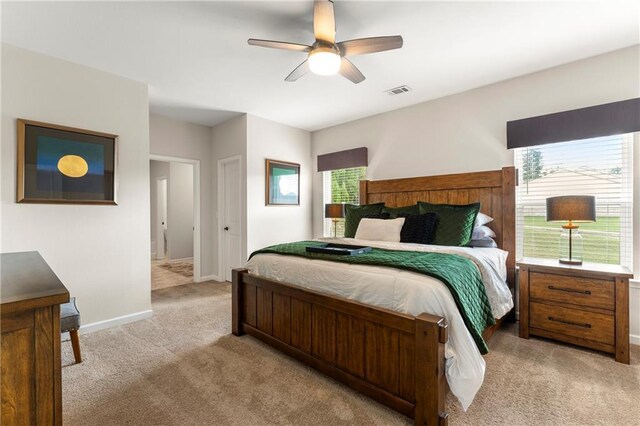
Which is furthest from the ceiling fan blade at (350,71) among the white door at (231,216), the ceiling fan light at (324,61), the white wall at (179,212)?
the white wall at (179,212)

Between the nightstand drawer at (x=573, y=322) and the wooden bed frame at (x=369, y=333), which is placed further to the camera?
the nightstand drawer at (x=573, y=322)

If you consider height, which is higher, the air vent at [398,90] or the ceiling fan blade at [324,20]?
the air vent at [398,90]

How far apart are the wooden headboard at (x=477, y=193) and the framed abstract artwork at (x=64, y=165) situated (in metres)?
3.33

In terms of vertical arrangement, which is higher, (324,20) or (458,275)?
(324,20)

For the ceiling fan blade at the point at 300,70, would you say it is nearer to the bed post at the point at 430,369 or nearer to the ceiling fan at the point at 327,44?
the ceiling fan at the point at 327,44

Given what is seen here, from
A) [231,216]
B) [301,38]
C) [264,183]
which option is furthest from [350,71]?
[231,216]

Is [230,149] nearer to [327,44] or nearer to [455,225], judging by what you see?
[327,44]

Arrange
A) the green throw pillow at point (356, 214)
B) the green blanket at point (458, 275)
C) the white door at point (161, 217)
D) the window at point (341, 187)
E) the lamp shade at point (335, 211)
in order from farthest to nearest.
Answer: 1. the white door at point (161, 217)
2. the window at point (341, 187)
3. the lamp shade at point (335, 211)
4. the green throw pillow at point (356, 214)
5. the green blanket at point (458, 275)

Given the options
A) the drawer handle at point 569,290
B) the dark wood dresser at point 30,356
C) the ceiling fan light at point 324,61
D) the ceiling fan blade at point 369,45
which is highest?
the ceiling fan blade at point 369,45

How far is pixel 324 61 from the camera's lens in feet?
6.73

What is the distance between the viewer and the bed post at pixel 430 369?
4.71 feet

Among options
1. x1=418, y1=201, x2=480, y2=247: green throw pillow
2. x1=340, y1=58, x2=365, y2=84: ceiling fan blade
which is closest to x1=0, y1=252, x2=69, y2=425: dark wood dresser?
x1=340, y1=58, x2=365, y2=84: ceiling fan blade

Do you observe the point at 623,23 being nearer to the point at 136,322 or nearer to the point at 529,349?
the point at 529,349

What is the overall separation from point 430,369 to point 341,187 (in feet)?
12.2
